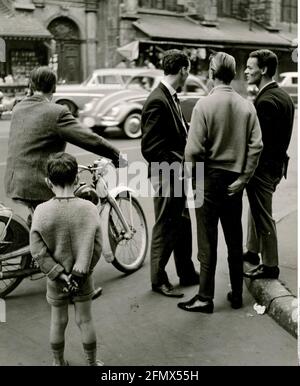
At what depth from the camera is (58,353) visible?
3.24 metres

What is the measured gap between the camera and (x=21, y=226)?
13.9ft

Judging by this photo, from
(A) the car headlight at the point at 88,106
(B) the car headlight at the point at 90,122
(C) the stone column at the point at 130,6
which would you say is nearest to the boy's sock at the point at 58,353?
(B) the car headlight at the point at 90,122

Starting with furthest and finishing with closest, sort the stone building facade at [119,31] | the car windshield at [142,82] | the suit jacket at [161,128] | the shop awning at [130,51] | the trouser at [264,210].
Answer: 1. the shop awning at [130,51]
2. the stone building facade at [119,31]
3. the car windshield at [142,82]
4. the trouser at [264,210]
5. the suit jacket at [161,128]

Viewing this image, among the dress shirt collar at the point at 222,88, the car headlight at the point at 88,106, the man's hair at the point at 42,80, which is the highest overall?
the man's hair at the point at 42,80

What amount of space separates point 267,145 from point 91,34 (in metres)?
23.5

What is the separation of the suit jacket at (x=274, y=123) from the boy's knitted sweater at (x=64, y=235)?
181 centimetres

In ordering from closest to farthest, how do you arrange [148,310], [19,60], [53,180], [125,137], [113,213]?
1. [53,180]
2. [148,310]
3. [113,213]
4. [125,137]
5. [19,60]

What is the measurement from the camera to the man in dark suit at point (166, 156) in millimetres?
4152

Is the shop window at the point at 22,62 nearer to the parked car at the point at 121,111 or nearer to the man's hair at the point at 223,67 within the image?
the parked car at the point at 121,111

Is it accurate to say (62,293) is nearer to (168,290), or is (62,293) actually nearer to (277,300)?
(168,290)

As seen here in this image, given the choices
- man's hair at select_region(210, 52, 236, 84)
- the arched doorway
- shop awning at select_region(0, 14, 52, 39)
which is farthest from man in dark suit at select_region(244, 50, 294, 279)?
the arched doorway
